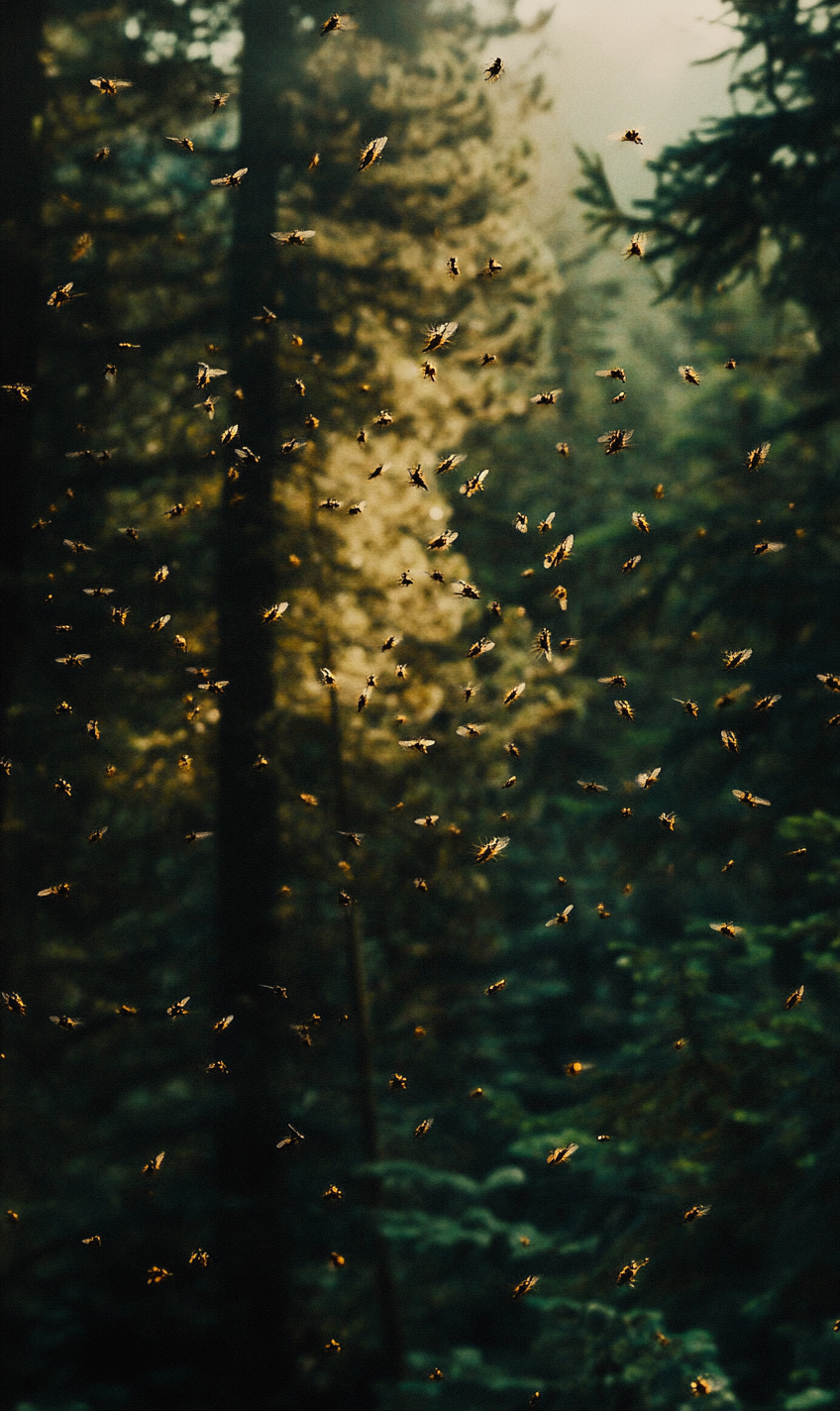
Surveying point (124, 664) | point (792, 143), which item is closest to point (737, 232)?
point (792, 143)

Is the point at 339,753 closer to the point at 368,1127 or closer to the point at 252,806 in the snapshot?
the point at 252,806

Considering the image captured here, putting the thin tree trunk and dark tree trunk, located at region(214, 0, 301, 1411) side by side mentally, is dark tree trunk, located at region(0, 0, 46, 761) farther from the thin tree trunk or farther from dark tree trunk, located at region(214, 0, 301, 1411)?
the thin tree trunk

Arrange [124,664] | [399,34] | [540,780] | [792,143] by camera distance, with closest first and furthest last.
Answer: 1. [792,143]
2. [124,664]
3. [399,34]
4. [540,780]

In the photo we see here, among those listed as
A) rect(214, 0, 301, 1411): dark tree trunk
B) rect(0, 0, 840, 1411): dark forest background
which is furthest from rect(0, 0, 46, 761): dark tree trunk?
rect(214, 0, 301, 1411): dark tree trunk

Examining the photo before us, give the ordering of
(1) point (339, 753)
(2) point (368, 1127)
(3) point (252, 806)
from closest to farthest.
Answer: (3) point (252, 806)
(1) point (339, 753)
(2) point (368, 1127)

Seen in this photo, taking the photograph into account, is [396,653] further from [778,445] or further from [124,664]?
[778,445]

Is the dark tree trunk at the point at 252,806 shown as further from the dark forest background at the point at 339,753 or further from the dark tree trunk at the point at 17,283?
the dark tree trunk at the point at 17,283

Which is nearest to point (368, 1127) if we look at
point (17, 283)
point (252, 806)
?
point (252, 806)

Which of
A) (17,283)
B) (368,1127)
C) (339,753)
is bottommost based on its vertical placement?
(368,1127)
